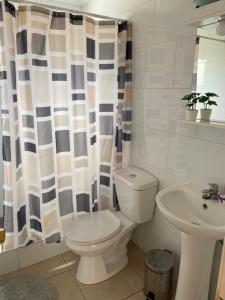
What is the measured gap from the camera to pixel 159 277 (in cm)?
161

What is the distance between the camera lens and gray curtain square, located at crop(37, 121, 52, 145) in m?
1.65

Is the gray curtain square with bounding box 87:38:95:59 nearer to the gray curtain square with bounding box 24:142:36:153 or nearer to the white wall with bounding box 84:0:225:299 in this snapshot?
the white wall with bounding box 84:0:225:299

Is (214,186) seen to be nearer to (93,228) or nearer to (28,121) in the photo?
(93,228)

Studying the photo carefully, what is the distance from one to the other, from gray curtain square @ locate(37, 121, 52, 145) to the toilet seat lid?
2.24 feet

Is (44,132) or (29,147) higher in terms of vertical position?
(44,132)

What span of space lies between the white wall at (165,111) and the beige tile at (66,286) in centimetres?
71

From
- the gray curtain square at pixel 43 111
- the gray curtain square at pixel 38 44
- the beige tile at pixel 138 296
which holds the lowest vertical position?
the beige tile at pixel 138 296

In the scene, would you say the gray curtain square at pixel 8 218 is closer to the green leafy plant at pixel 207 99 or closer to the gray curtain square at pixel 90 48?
the gray curtain square at pixel 90 48

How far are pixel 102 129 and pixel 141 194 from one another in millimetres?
633

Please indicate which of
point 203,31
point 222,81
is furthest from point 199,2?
point 222,81

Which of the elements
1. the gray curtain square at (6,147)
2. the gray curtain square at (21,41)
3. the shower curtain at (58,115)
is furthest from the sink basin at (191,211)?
the gray curtain square at (21,41)

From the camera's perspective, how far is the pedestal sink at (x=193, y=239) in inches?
52.1

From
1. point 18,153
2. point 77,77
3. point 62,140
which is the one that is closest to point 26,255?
point 18,153

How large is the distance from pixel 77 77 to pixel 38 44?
0.34 metres
